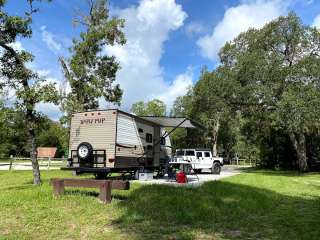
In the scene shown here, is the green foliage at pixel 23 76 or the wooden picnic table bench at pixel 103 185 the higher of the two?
the green foliage at pixel 23 76

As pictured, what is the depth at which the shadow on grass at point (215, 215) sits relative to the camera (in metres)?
7.40

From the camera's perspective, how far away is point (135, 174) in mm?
18625

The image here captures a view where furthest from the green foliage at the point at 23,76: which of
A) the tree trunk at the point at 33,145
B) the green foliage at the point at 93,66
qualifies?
the green foliage at the point at 93,66

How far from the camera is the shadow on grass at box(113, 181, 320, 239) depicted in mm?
7398

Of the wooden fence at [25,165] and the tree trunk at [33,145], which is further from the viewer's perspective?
the wooden fence at [25,165]

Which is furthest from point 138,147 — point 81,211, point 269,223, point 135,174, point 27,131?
point 269,223

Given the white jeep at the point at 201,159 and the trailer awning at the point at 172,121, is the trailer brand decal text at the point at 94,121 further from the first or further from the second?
the white jeep at the point at 201,159

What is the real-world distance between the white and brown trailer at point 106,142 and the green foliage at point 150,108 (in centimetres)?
4430

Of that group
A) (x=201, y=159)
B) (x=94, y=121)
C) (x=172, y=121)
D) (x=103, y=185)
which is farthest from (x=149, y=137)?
(x=103, y=185)

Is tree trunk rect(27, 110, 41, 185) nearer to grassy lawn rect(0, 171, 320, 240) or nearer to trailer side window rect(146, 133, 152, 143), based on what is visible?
grassy lawn rect(0, 171, 320, 240)

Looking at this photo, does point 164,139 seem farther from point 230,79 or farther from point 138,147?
point 230,79

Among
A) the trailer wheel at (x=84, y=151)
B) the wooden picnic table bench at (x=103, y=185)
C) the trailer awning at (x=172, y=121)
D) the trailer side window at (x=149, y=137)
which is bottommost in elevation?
the wooden picnic table bench at (x=103, y=185)

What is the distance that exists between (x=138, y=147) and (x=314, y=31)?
18.7 meters

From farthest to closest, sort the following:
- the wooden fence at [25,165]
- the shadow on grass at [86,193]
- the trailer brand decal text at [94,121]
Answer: the wooden fence at [25,165], the trailer brand decal text at [94,121], the shadow on grass at [86,193]
